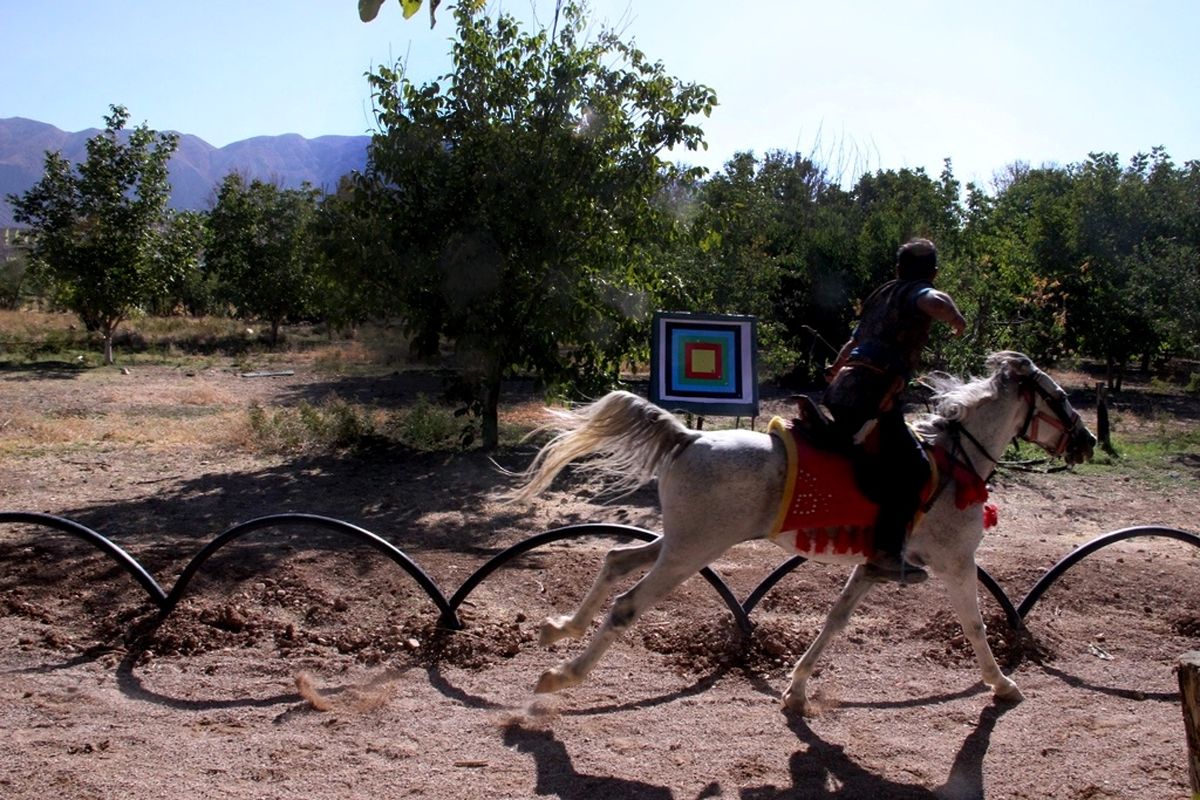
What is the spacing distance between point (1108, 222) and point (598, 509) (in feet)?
62.5

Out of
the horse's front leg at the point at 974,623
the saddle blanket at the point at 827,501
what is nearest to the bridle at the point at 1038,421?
the saddle blanket at the point at 827,501

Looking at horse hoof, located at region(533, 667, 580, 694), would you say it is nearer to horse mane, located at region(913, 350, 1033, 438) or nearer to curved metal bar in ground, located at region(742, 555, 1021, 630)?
curved metal bar in ground, located at region(742, 555, 1021, 630)

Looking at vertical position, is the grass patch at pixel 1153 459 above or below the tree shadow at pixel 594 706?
above

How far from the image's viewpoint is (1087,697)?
5.53 meters

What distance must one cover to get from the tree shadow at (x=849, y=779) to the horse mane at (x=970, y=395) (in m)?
1.65

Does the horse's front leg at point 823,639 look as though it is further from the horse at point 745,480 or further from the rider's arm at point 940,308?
the rider's arm at point 940,308

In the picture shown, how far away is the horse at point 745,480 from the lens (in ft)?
15.6

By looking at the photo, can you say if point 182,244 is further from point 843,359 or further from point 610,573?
point 843,359

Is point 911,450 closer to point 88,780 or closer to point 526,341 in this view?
point 88,780

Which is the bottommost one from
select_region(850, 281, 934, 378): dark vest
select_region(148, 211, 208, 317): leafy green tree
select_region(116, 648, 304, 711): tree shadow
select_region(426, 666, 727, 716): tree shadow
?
select_region(426, 666, 727, 716): tree shadow

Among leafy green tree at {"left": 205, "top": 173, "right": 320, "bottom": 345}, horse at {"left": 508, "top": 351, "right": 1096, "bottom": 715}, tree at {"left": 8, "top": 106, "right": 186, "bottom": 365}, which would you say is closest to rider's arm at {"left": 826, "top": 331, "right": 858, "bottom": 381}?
horse at {"left": 508, "top": 351, "right": 1096, "bottom": 715}

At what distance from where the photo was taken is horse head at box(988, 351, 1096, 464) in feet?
16.9

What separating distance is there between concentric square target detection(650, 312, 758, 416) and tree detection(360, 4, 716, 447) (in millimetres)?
986

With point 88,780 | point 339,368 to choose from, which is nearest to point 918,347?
point 88,780
